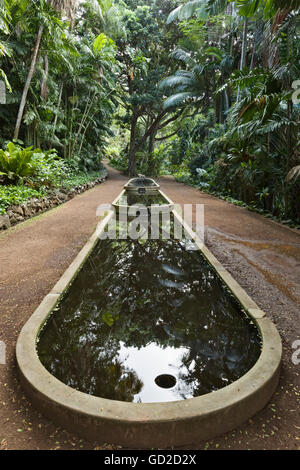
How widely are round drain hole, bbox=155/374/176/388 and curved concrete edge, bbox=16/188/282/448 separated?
1.27 ft

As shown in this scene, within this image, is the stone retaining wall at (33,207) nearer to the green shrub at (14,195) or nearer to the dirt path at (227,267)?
the green shrub at (14,195)

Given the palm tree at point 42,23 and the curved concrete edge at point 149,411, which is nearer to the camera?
the curved concrete edge at point 149,411

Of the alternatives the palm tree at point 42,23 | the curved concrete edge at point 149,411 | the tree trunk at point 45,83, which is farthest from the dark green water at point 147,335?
the tree trunk at point 45,83

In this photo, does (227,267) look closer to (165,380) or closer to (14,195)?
(165,380)

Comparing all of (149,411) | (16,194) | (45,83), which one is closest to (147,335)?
(149,411)

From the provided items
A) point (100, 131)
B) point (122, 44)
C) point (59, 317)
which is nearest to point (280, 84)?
point (59, 317)

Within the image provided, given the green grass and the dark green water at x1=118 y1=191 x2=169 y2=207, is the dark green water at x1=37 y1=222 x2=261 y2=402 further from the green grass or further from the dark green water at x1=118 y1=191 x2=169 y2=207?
the dark green water at x1=118 y1=191 x2=169 y2=207

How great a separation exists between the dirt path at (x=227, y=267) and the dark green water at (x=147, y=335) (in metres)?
0.32

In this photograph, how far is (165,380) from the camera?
2.21m

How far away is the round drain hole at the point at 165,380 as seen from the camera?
84.8 inches

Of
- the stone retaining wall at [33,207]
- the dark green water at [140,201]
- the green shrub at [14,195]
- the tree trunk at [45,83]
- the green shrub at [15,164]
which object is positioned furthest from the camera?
the tree trunk at [45,83]

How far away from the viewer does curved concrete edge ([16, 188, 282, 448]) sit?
5.46ft

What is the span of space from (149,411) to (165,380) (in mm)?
527
